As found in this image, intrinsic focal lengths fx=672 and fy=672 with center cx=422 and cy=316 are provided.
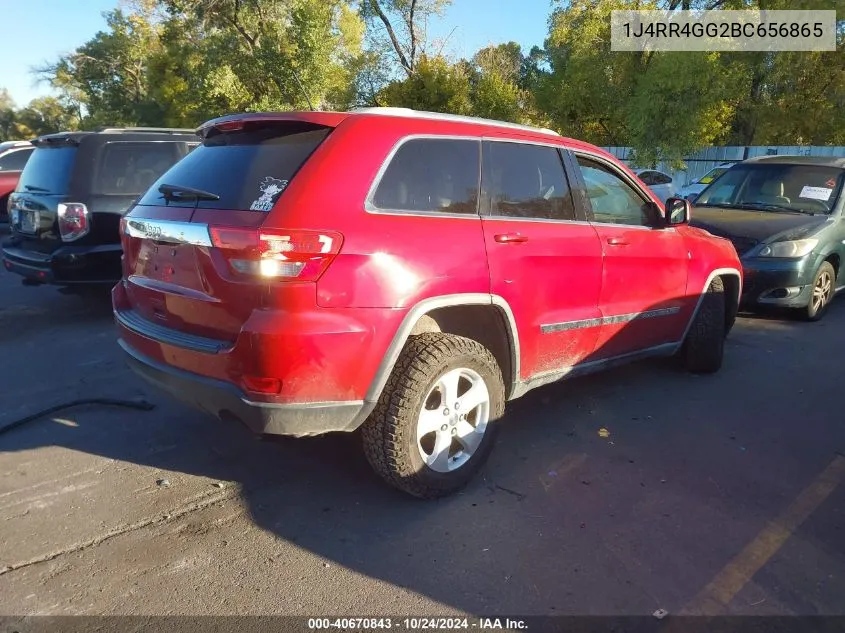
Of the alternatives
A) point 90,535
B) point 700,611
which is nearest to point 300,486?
point 90,535

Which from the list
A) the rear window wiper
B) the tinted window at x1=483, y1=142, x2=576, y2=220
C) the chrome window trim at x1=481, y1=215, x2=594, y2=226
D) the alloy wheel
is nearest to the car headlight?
the chrome window trim at x1=481, y1=215, x2=594, y2=226

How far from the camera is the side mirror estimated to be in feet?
15.6

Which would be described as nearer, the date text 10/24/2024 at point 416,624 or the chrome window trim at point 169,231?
the date text 10/24/2024 at point 416,624

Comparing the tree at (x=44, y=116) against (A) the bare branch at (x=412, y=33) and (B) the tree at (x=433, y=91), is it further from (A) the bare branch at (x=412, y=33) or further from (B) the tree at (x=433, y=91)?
(B) the tree at (x=433, y=91)

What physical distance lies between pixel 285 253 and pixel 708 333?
3.79m

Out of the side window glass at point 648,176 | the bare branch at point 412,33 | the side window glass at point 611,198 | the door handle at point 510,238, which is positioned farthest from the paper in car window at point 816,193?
the bare branch at point 412,33

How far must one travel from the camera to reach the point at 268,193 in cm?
305

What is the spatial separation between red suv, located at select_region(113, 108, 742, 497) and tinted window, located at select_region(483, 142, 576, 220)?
1cm

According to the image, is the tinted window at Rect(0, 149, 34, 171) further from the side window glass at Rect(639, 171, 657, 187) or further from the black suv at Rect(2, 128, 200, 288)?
the side window glass at Rect(639, 171, 657, 187)

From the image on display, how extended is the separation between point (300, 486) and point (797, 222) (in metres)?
6.18

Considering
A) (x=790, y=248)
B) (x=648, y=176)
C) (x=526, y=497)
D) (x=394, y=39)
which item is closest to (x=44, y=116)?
(x=394, y=39)

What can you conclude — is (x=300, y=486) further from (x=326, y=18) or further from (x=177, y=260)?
(x=326, y=18)

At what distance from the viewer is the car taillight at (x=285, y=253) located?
283 cm

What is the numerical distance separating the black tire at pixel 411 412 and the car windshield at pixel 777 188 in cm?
595
